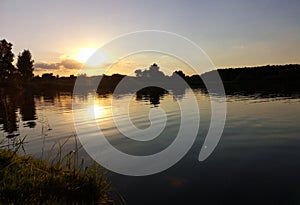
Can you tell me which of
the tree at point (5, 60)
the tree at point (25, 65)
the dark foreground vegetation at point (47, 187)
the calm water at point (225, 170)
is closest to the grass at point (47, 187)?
the dark foreground vegetation at point (47, 187)

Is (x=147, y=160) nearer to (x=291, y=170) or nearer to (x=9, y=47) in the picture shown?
(x=291, y=170)

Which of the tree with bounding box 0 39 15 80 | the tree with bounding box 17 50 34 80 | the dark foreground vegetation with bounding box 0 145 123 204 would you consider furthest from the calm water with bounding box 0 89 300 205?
the tree with bounding box 17 50 34 80

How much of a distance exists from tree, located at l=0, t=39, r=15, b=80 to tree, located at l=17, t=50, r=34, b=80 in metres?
11.3

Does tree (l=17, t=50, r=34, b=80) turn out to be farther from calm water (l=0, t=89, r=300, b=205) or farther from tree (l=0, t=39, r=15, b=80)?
calm water (l=0, t=89, r=300, b=205)

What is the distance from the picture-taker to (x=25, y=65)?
14688 centimetres

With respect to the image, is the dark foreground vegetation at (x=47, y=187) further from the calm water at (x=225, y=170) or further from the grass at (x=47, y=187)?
the calm water at (x=225, y=170)

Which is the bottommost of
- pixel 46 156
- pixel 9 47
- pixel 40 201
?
pixel 46 156

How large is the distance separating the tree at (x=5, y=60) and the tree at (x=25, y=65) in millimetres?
11283

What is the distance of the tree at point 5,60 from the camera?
130025mm

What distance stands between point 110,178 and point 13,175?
4.91m

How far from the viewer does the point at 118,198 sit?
9609 mm

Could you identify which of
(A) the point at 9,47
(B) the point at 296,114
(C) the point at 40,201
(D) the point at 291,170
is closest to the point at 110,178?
(C) the point at 40,201

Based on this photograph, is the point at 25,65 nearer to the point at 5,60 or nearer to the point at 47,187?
the point at 5,60

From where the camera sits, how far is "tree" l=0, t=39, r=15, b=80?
130025 mm
